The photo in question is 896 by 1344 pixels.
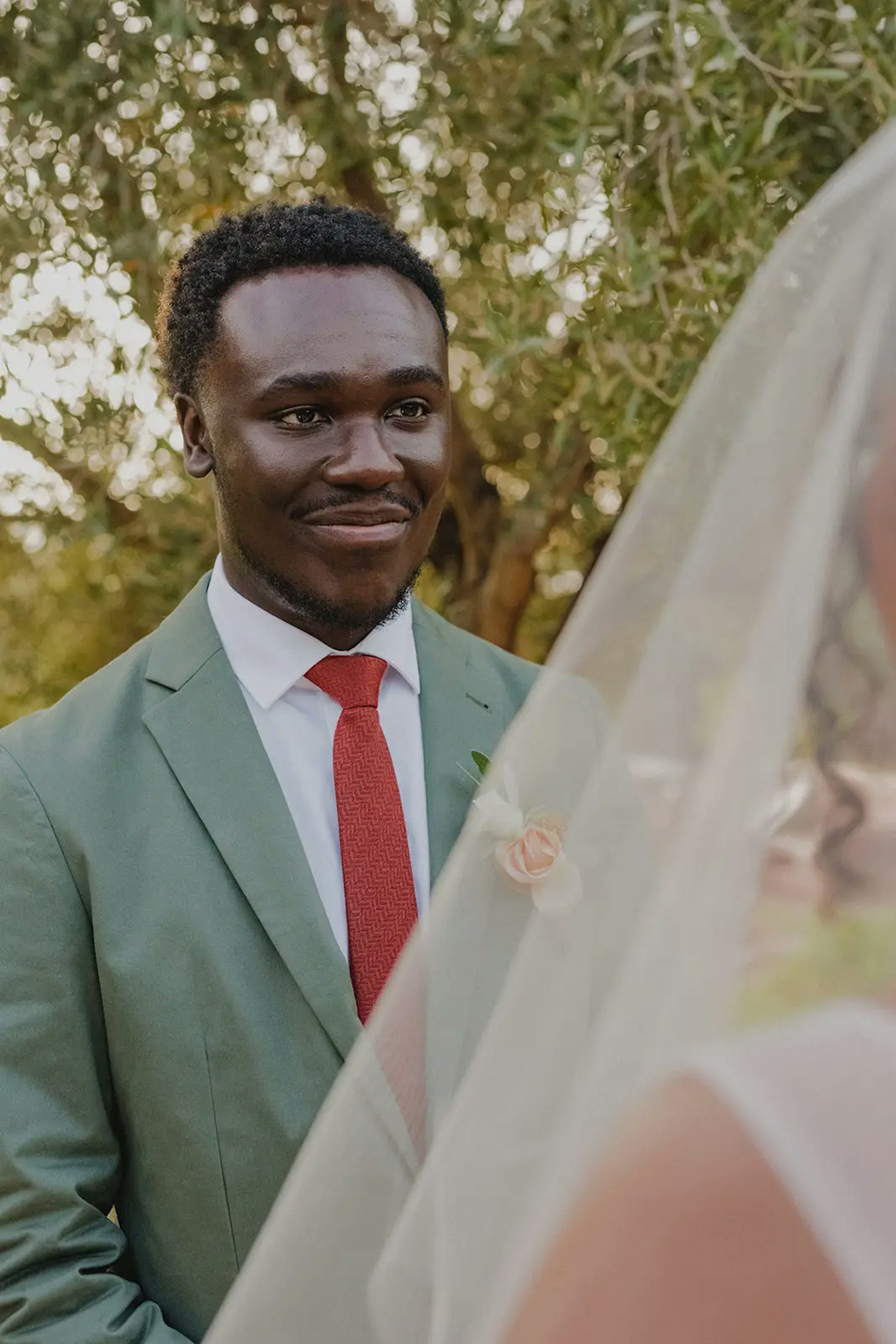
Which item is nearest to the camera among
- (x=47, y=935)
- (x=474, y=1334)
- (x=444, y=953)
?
(x=474, y=1334)

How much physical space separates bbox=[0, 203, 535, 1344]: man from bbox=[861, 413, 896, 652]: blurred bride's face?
958 mm

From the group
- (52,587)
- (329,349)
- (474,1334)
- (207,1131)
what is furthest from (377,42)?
(474,1334)

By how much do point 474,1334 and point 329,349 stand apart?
4.02ft

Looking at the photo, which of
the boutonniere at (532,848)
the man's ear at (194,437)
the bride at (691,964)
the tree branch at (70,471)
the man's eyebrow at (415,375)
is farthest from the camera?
the tree branch at (70,471)

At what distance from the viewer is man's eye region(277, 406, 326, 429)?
1.73 m

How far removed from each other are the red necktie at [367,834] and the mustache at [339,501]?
0.21 m

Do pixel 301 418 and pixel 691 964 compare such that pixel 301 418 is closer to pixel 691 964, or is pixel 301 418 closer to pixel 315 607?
pixel 315 607

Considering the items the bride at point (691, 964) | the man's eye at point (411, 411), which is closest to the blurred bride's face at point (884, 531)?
the bride at point (691, 964)

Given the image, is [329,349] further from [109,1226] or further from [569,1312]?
[569,1312]

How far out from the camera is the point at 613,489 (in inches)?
120

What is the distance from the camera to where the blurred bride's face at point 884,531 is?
0.77m

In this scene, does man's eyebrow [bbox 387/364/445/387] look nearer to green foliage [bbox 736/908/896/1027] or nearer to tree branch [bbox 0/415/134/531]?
green foliage [bbox 736/908/896/1027]

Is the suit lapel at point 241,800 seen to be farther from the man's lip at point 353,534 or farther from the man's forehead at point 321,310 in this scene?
the man's forehead at point 321,310

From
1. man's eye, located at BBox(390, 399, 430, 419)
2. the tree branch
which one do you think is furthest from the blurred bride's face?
the tree branch
